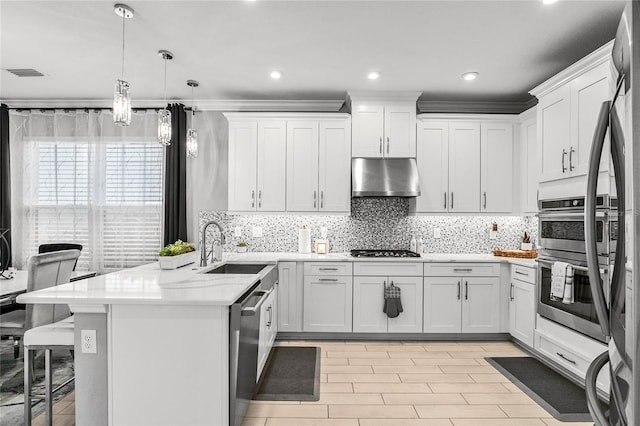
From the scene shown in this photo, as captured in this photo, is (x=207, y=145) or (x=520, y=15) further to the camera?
(x=207, y=145)

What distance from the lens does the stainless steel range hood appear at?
13.9 feet

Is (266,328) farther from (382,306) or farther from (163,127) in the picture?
(163,127)

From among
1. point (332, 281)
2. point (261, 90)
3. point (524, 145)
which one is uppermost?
point (261, 90)

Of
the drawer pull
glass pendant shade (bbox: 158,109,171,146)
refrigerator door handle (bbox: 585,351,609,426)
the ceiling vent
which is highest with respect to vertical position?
the ceiling vent

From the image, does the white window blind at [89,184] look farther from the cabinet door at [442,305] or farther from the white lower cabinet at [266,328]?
the cabinet door at [442,305]

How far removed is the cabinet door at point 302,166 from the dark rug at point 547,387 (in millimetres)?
2532

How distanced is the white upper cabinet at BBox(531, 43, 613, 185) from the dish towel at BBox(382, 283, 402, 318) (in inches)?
71.0

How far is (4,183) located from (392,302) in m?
4.88

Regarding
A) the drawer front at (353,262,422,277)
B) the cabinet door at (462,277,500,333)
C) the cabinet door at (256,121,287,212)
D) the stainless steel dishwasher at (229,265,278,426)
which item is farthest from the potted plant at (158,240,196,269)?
the cabinet door at (462,277,500,333)

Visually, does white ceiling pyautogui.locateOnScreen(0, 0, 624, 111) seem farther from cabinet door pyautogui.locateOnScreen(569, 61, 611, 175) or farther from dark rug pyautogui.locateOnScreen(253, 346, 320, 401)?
dark rug pyautogui.locateOnScreen(253, 346, 320, 401)

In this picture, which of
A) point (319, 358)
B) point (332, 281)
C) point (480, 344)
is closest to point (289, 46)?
point (332, 281)

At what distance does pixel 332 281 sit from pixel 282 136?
179 centimetres

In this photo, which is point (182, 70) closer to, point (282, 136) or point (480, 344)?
point (282, 136)

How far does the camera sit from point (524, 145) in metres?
4.33
